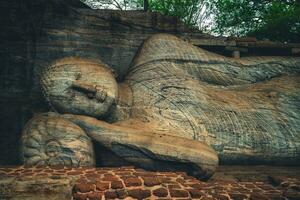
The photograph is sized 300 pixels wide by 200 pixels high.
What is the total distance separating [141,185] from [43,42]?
3.15m

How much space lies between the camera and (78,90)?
604 centimetres

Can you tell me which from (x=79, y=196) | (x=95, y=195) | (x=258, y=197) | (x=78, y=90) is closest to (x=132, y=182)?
(x=95, y=195)

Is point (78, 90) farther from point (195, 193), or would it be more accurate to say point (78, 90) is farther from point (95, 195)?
point (195, 193)

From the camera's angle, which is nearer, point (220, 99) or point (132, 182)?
point (132, 182)

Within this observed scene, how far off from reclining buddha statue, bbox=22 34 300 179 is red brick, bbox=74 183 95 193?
0.73m

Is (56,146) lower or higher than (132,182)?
higher

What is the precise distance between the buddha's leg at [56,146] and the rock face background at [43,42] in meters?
0.85

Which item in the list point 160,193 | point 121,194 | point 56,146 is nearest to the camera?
point 121,194

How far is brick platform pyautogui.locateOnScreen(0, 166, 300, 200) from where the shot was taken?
470 centimetres

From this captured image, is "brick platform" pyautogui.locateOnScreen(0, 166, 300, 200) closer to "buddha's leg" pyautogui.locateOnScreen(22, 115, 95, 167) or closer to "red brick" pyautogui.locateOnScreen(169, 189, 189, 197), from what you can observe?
"red brick" pyautogui.locateOnScreen(169, 189, 189, 197)

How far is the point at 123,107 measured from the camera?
6.40 m

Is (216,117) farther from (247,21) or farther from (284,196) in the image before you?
(247,21)

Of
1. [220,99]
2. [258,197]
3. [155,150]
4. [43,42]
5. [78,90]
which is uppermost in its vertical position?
[43,42]

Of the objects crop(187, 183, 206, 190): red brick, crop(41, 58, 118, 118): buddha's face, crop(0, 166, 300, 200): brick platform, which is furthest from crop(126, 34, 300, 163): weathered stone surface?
crop(187, 183, 206, 190): red brick
